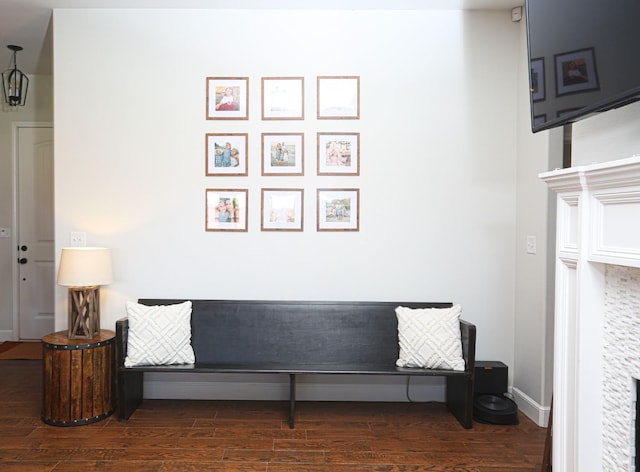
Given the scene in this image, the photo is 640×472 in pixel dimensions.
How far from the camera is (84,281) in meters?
3.08

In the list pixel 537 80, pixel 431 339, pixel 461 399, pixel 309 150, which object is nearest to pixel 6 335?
pixel 309 150

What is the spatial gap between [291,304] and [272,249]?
0.42m

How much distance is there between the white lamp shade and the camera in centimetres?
307

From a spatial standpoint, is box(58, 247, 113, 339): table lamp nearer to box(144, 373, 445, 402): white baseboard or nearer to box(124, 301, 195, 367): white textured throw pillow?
box(124, 301, 195, 367): white textured throw pillow

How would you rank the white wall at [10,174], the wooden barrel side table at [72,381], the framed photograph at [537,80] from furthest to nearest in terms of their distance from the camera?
the white wall at [10,174], the wooden barrel side table at [72,381], the framed photograph at [537,80]

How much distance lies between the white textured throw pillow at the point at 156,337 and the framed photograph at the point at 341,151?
1.48 m

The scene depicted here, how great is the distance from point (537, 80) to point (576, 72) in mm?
256

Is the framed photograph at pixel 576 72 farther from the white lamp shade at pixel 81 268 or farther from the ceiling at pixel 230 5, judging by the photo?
the white lamp shade at pixel 81 268

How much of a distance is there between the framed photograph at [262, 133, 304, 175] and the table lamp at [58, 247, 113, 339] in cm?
125

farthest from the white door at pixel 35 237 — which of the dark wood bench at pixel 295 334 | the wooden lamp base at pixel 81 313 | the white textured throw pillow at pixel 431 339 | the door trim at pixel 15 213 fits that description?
the white textured throw pillow at pixel 431 339

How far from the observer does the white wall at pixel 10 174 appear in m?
4.87

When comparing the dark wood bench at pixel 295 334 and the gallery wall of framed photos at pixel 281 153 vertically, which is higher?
the gallery wall of framed photos at pixel 281 153

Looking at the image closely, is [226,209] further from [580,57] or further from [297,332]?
[580,57]

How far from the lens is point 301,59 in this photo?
3.46m
